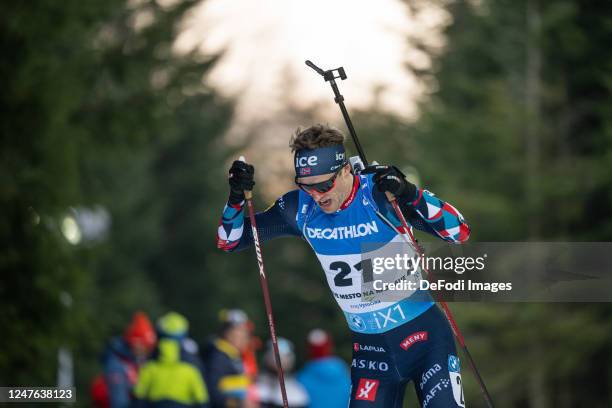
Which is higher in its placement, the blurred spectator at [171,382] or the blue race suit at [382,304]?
the blurred spectator at [171,382]

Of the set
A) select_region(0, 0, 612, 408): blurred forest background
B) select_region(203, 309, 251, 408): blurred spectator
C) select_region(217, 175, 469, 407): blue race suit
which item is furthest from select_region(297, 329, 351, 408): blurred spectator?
select_region(217, 175, 469, 407): blue race suit

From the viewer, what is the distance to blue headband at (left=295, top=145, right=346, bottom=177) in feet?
19.6

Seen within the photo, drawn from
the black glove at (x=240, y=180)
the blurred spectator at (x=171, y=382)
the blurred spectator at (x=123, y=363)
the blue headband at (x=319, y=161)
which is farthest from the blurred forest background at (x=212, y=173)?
the blue headband at (x=319, y=161)

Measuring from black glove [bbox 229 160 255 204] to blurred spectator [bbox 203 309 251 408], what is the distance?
507cm

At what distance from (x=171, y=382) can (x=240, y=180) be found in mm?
5368

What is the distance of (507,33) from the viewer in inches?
828

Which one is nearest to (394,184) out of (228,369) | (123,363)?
(228,369)

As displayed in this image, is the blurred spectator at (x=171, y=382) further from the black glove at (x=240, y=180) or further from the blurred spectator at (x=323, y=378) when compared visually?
the black glove at (x=240, y=180)

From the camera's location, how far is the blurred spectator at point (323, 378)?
1216 centimetres

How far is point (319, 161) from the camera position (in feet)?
19.6

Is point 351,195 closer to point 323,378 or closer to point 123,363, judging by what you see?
point 323,378

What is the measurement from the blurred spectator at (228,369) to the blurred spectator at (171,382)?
0.55ft

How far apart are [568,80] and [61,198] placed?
12.6 metres

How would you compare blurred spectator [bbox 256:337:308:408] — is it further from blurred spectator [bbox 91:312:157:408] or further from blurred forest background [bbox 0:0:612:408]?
blurred forest background [bbox 0:0:612:408]
